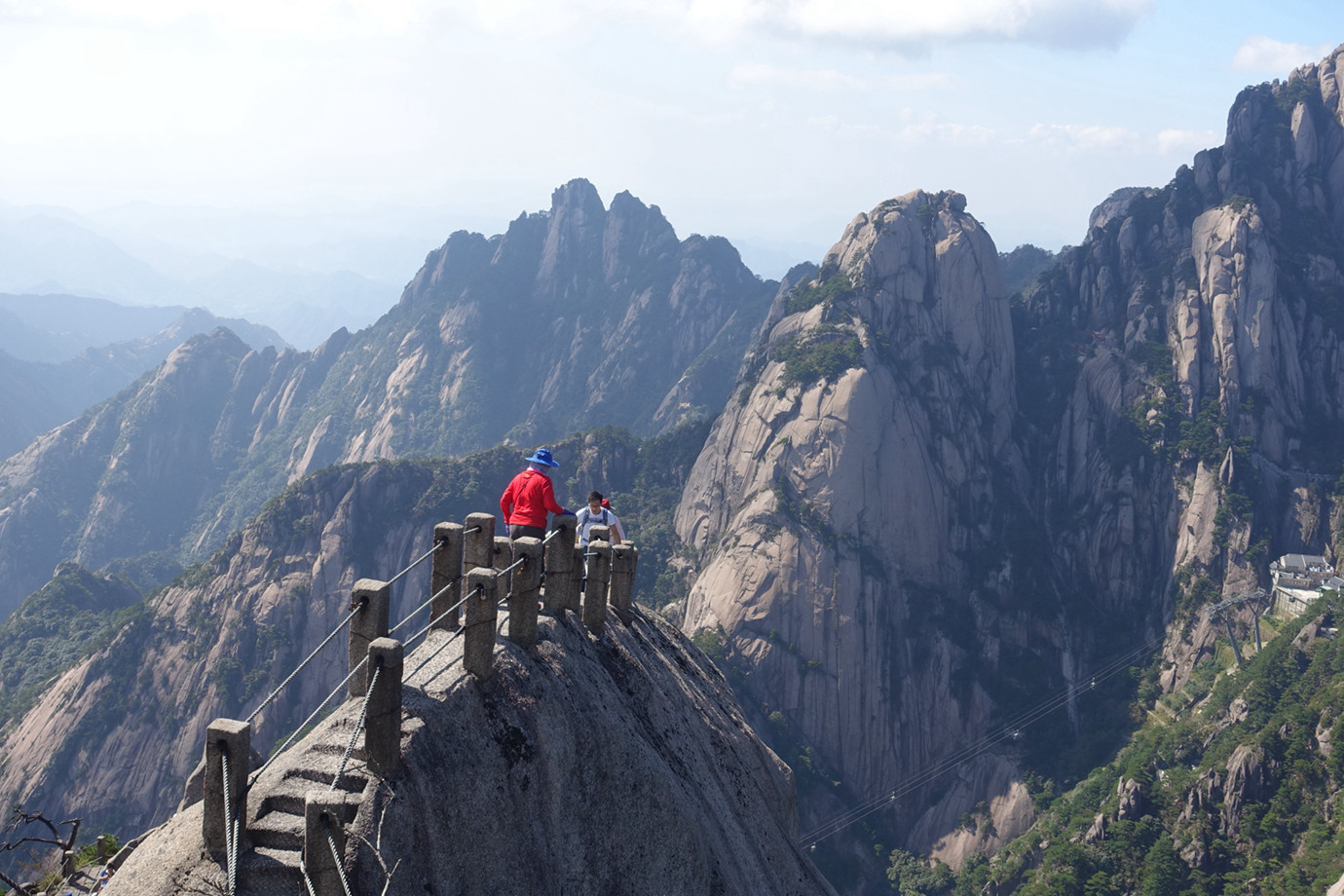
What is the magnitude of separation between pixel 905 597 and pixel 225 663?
69.6 metres

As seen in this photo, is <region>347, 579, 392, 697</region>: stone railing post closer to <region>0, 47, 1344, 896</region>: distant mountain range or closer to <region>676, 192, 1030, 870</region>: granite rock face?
<region>0, 47, 1344, 896</region>: distant mountain range

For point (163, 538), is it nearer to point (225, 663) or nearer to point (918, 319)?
point (225, 663)

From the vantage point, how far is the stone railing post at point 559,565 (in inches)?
631

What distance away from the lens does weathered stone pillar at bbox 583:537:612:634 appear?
17219 mm

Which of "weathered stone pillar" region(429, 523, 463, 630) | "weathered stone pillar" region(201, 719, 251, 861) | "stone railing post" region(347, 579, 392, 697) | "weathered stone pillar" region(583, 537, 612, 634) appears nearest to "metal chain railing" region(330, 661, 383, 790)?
"weathered stone pillar" region(201, 719, 251, 861)

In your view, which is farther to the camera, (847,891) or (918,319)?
(918,319)

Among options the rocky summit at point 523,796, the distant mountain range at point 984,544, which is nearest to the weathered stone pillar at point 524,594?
the rocky summit at point 523,796

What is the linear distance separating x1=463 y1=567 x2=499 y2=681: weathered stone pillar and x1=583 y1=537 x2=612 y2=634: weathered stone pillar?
13.6 feet

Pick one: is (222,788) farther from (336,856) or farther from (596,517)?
(596,517)

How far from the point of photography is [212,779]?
33.1ft

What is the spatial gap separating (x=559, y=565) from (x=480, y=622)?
340 cm

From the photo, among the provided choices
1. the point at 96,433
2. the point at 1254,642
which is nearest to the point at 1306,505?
the point at 1254,642

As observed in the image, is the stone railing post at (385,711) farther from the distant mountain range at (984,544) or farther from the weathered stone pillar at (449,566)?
the distant mountain range at (984,544)

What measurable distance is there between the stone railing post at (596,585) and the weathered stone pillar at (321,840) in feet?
25.4
